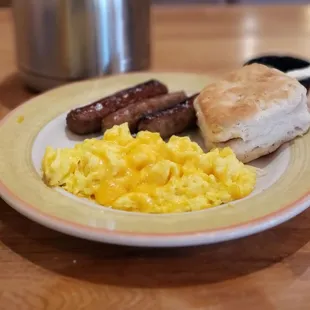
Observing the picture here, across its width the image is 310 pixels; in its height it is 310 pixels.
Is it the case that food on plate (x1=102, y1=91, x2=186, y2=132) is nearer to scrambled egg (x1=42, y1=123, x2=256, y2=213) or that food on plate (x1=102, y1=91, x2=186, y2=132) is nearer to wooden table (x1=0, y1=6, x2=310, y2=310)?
scrambled egg (x1=42, y1=123, x2=256, y2=213)

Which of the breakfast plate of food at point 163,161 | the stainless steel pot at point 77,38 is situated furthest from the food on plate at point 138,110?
the stainless steel pot at point 77,38

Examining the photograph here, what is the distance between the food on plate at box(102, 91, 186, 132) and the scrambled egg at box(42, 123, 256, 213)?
19 cm

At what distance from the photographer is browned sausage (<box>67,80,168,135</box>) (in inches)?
62.4

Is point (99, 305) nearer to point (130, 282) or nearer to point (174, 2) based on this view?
point (130, 282)

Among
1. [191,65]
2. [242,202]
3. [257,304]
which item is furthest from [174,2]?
[257,304]

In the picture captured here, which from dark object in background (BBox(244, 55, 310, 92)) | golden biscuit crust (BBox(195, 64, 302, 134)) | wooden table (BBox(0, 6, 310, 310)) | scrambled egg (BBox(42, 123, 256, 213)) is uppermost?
golden biscuit crust (BBox(195, 64, 302, 134))

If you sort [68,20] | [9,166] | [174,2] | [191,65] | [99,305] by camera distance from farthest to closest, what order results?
[174,2], [191,65], [68,20], [9,166], [99,305]

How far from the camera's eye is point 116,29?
188 centimetres

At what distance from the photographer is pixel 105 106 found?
64.3 inches

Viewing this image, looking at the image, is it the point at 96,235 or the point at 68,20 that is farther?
the point at 68,20

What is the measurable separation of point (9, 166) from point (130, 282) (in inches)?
16.9

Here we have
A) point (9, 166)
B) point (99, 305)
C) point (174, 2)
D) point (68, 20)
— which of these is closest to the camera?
point (99, 305)

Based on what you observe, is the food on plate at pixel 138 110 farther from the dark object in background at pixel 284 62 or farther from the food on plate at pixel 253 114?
the dark object in background at pixel 284 62

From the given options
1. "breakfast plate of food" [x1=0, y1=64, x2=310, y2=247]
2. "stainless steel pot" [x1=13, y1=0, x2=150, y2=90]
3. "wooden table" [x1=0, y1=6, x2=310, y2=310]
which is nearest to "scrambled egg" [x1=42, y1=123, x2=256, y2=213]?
"breakfast plate of food" [x1=0, y1=64, x2=310, y2=247]
